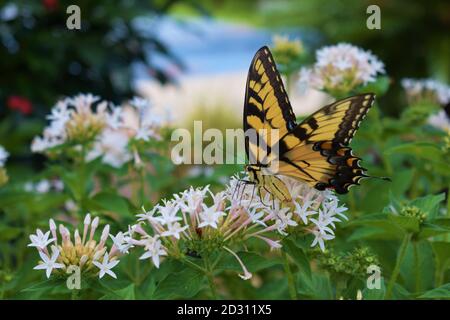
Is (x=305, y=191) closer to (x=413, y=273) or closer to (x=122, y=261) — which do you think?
(x=413, y=273)

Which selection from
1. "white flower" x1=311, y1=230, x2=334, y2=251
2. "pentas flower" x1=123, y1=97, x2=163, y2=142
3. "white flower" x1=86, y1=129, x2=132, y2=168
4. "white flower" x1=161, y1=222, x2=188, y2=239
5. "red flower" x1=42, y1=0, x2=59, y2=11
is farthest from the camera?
"red flower" x1=42, y1=0, x2=59, y2=11

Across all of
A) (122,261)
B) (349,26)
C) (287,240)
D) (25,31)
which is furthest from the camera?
(349,26)

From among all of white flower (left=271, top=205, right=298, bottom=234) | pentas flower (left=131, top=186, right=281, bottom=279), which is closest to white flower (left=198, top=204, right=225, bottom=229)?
pentas flower (left=131, top=186, right=281, bottom=279)

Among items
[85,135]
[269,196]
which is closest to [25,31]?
[85,135]

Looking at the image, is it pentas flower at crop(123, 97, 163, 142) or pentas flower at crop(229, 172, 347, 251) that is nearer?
pentas flower at crop(229, 172, 347, 251)

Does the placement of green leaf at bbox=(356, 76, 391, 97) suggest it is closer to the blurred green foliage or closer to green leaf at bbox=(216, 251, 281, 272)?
green leaf at bbox=(216, 251, 281, 272)

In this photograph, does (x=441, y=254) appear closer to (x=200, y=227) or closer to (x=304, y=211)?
(x=304, y=211)
